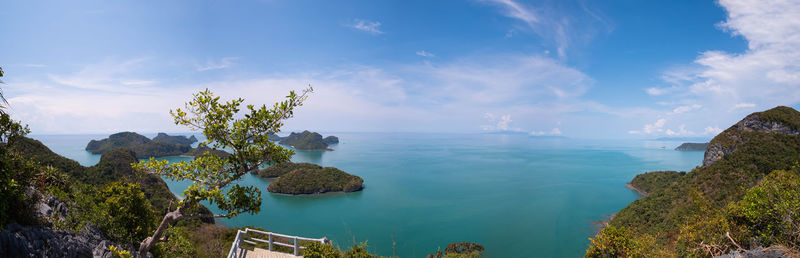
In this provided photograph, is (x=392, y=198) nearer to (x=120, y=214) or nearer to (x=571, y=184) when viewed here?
(x=571, y=184)

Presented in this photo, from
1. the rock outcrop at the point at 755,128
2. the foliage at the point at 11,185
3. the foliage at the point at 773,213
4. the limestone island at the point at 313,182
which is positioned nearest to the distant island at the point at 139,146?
the limestone island at the point at 313,182

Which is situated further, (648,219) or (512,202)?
(512,202)

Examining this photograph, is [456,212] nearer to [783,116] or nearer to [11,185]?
[783,116]

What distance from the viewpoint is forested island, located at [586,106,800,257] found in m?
8.80

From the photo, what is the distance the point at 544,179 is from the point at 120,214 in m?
86.2

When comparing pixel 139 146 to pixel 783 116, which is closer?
pixel 783 116

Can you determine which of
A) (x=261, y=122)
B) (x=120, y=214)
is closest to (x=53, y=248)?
(x=120, y=214)

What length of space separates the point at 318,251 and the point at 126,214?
5.13 m

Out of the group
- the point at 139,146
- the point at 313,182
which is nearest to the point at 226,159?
the point at 313,182

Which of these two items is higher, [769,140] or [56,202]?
[769,140]

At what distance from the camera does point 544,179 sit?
7925 centimetres

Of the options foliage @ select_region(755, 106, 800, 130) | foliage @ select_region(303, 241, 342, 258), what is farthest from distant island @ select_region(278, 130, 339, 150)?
foliage @ select_region(303, 241, 342, 258)

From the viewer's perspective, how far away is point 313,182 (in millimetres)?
61875

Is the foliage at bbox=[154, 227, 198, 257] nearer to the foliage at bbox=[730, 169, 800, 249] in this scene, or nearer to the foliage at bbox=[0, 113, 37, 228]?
the foliage at bbox=[0, 113, 37, 228]
